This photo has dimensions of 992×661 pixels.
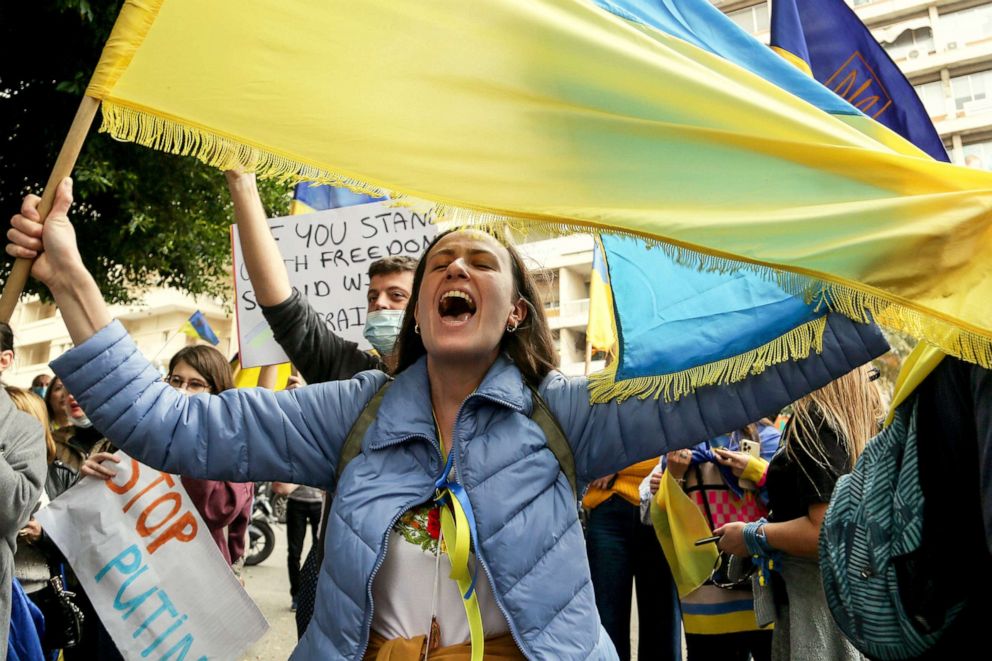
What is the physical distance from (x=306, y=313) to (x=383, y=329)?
390mm

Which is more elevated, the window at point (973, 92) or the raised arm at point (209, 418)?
the window at point (973, 92)

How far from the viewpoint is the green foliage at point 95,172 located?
6773mm

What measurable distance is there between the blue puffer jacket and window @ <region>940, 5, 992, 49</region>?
3807 centimetres

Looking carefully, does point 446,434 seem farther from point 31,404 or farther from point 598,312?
point 31,404

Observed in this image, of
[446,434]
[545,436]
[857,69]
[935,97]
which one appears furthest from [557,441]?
[935,97]

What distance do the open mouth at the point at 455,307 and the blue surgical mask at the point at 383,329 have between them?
929 millimetres

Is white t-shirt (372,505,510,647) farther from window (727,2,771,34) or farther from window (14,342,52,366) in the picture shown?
window (14,342,52,366)

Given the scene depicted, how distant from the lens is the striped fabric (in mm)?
1445

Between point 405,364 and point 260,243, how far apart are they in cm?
58

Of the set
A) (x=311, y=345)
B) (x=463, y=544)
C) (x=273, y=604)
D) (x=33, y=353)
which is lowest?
(x=273, y=604)

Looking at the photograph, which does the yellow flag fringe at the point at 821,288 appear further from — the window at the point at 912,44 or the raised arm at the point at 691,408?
the window at the point at 912,44

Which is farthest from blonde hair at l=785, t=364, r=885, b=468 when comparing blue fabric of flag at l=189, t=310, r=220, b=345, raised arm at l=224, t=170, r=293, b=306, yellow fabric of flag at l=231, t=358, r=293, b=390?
blue fabric of flag at l=189, t=310, r=220, b=345

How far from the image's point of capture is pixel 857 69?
10.3 ft

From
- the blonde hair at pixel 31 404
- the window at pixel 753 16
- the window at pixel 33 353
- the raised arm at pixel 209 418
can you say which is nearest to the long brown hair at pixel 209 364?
the blonde hair at pixel 31 404
